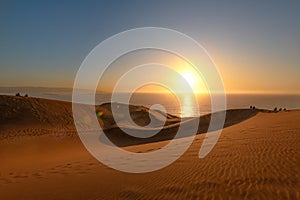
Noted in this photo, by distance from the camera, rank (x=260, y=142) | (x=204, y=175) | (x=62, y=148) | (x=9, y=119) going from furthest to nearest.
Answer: (x=9, y=119)
(x=62, y=148)
(x=260, y=142)
(x=204, y=175)

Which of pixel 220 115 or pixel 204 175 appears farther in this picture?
pixel 220 115

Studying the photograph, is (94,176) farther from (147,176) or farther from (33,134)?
(33,134)

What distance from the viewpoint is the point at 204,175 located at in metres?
7.25

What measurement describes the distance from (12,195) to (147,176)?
13.4 ft

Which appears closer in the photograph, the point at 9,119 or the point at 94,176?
the point at 94,176

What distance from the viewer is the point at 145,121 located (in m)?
34.4

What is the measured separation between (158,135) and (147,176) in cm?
1703

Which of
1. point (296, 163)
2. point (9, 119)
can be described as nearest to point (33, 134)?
point (9, 119)

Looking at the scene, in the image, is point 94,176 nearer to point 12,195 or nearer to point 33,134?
point 12,195

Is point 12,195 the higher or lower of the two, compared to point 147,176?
lower

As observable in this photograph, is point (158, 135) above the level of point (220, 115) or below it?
below

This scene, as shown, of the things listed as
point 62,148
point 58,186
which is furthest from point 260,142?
point 62,148

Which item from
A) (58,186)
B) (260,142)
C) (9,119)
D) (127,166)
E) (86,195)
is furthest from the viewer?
(9,119)

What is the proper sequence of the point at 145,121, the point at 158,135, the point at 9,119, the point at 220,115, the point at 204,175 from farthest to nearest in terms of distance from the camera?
the point at 145,121, the point at 220,115, the point at 158,135, the point at 9,119, the point at 204,175
